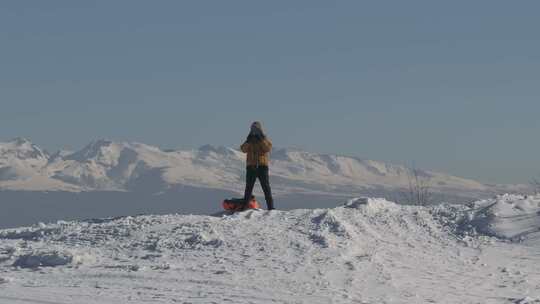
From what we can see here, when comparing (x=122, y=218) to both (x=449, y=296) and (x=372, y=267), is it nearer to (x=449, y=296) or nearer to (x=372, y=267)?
(x=372, y=267)

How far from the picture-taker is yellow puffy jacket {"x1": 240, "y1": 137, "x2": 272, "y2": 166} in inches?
660

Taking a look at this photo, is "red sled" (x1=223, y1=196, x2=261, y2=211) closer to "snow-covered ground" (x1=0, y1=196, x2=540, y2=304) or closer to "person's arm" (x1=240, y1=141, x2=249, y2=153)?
"person's arm" (x1=240, y1=141, x2=249, y2=153)

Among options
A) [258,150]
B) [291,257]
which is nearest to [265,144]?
[258,150]

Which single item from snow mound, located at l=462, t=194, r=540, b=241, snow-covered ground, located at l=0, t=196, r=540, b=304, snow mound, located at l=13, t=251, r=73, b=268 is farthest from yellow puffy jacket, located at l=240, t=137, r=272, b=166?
snow mound, located at l=13, t=251, r=73, b=268

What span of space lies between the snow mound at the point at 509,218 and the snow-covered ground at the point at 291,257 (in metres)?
0.02

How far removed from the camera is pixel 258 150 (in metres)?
16.9

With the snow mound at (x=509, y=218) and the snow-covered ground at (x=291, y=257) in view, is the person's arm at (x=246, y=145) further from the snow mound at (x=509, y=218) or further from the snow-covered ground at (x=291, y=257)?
the snow mound at (x=509, y=218)

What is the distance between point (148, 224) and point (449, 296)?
19.3 feet

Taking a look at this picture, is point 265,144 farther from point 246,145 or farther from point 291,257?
point 291,257

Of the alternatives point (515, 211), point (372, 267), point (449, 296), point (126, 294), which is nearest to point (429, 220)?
point (515, 211)

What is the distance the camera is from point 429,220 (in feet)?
50.8

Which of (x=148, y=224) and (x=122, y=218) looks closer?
(x=148, y=224)

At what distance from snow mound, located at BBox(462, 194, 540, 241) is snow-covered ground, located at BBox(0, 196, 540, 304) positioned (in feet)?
0.06

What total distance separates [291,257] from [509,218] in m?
4.60
